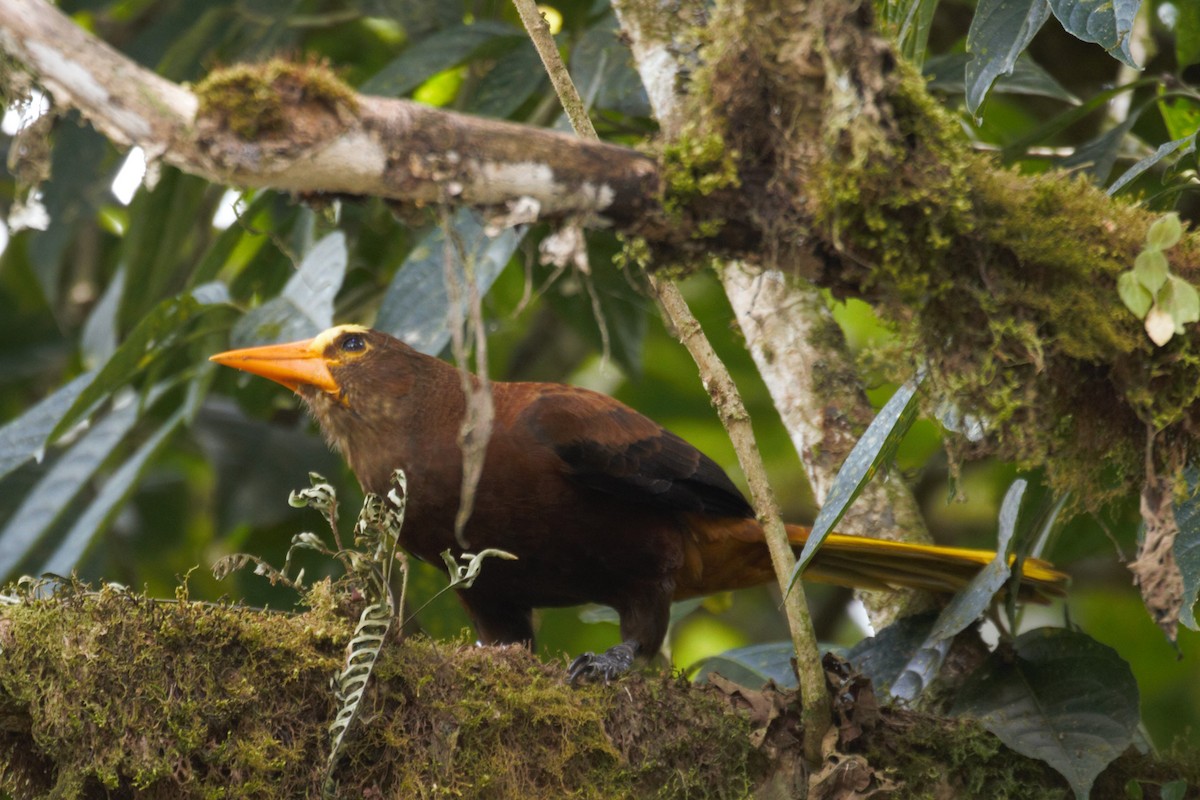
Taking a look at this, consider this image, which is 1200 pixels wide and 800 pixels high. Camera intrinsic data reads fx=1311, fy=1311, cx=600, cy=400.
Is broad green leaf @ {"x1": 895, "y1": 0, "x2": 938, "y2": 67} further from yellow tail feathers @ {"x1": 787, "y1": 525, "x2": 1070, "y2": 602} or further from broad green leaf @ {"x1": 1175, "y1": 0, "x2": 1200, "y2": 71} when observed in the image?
yellow tail feathers @ {"x1": 787, "y1": 525, "x2": 1070, "y2": 602}

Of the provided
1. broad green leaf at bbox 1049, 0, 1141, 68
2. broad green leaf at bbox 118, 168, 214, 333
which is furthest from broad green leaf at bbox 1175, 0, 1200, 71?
broad green leaf at bbox 118, 168, 214, 333

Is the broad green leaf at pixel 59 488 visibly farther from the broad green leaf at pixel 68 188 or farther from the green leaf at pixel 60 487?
the broad green leaf at pixel 68 188

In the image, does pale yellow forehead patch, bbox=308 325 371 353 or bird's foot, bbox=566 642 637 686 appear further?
pale yellow forehead patch, bbox=308 325 371 353

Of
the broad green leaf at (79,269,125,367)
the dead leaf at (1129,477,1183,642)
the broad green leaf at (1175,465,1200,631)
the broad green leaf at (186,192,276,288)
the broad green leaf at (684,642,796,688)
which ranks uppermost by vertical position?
the dead leaf at (1129,477,1183,642)

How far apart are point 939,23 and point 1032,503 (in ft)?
8.70

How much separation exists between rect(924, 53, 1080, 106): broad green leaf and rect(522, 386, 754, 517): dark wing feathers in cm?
127

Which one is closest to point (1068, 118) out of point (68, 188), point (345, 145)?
point (345, 145)

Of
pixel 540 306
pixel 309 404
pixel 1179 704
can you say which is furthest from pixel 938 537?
pixel 309 404

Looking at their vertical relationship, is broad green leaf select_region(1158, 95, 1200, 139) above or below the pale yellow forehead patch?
above

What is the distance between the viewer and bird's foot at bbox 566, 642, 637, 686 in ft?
9.18

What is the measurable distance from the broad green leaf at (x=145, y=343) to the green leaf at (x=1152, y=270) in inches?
96.9

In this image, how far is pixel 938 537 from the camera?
559cm

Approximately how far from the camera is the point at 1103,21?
2.54 m

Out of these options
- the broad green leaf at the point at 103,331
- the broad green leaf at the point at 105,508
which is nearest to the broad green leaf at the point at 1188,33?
the broad green leaf at the point at 105,508
